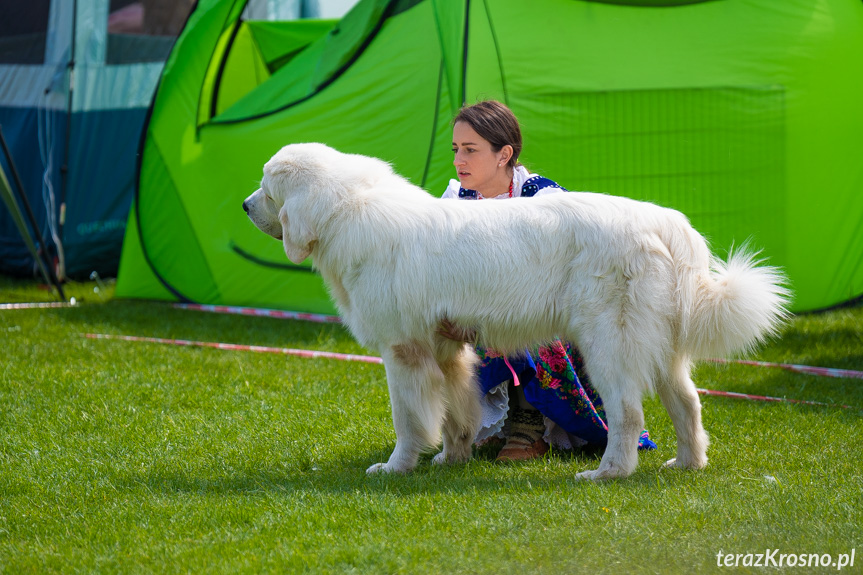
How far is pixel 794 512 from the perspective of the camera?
110 inches

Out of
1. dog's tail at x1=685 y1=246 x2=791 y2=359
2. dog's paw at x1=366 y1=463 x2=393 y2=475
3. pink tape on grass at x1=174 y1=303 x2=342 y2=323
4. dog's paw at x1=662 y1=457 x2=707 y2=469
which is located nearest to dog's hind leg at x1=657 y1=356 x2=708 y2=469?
dog's paw at x1=662 y1=457 x2=707 y2=469

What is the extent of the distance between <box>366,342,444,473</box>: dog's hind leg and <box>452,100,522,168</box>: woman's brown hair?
3.32 ft

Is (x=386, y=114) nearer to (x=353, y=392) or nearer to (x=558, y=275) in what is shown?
(x=353, y=392)

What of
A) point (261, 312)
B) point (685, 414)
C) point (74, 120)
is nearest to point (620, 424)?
point (685, 414)

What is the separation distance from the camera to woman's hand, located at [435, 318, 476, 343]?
326cm

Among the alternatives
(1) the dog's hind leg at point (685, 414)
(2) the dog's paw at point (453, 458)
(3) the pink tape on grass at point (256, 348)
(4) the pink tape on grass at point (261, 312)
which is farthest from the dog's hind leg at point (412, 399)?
(4) the pink tape on grass at point (261, 312)

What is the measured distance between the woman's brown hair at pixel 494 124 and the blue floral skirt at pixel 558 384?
2.81ft

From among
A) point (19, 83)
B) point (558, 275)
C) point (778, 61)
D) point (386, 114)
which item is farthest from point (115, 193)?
point (558, 275)

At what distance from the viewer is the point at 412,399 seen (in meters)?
3.27

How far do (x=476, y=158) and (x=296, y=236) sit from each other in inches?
35.8

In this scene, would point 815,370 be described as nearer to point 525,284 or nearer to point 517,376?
point 517,376

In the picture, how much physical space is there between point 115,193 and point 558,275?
23.3 ft

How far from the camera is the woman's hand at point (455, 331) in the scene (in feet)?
10.7

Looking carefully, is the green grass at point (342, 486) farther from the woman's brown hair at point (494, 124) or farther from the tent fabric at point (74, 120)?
the tent fabric at point (74, 120)
